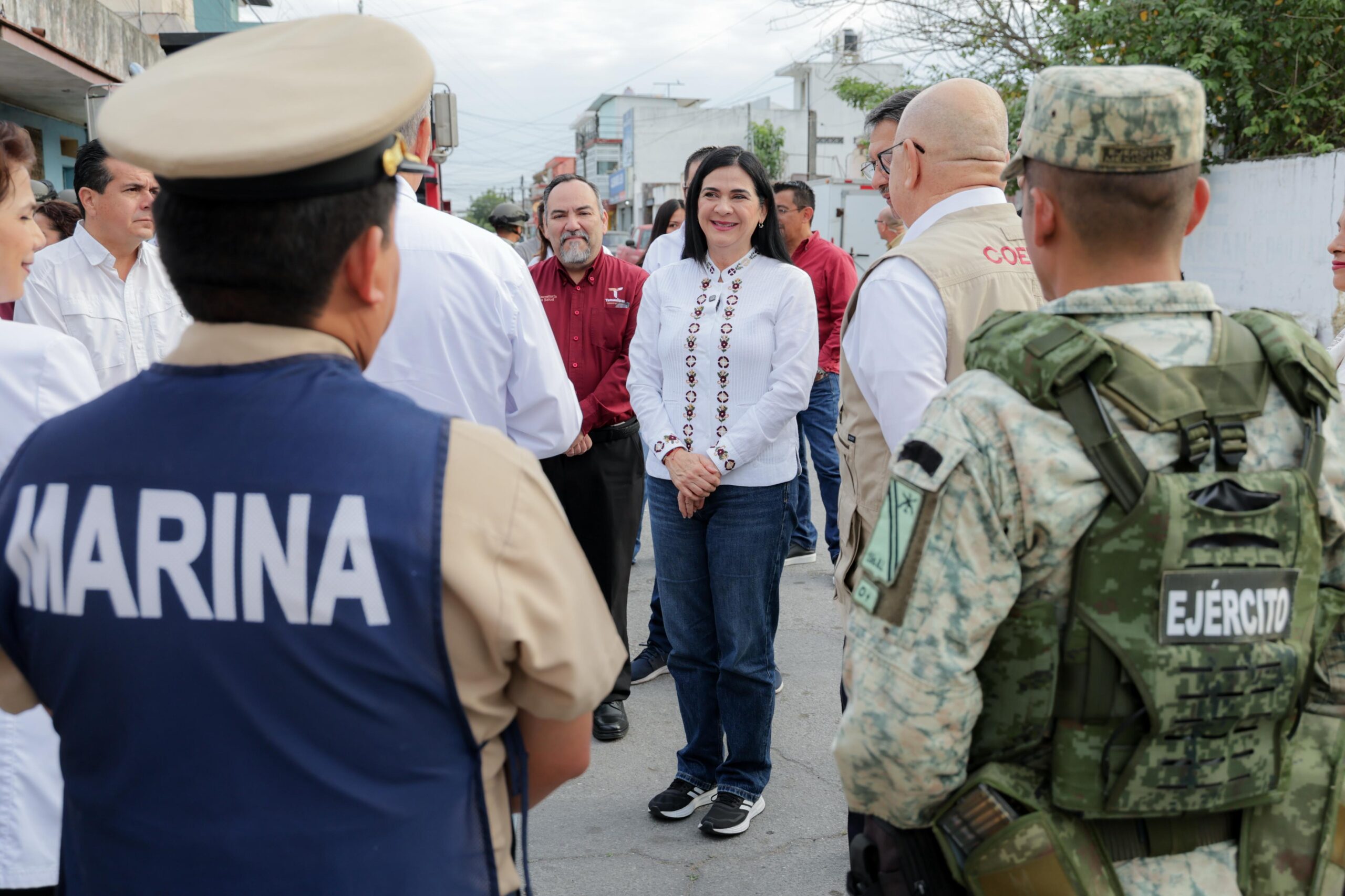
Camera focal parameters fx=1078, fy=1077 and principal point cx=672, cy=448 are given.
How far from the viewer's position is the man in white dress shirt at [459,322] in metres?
2.74

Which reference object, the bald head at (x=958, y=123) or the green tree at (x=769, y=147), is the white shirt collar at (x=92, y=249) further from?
the green tree at (x=769, y=147)

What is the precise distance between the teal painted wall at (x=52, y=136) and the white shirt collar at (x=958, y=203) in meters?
13.1

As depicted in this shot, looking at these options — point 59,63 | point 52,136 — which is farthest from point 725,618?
point 52,136

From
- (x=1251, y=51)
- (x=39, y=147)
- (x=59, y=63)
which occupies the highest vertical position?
(x=1251, y=51)

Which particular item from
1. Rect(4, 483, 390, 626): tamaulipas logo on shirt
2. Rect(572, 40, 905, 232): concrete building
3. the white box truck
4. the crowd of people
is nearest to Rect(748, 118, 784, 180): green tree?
Rect(572, 40, 905, 232): concrete building

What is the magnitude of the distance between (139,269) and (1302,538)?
13.1ft

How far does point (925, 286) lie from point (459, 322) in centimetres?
118

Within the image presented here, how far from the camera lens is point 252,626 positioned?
1.18m

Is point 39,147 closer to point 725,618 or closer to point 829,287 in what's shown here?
point 829,287

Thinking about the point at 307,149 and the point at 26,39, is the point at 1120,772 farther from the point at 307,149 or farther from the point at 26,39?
the point at 26,39

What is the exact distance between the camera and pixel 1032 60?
14.8 m

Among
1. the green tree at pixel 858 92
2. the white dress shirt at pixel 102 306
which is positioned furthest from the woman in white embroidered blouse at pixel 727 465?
the green tree at pixel 858 92

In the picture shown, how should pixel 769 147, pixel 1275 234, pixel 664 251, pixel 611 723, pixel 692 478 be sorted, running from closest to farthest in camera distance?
pixel 692 478
pixel 611 723
pixel 664 251
pixel 1275 234
pixel 769 147

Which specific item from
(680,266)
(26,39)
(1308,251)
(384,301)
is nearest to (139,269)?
(680,266)
